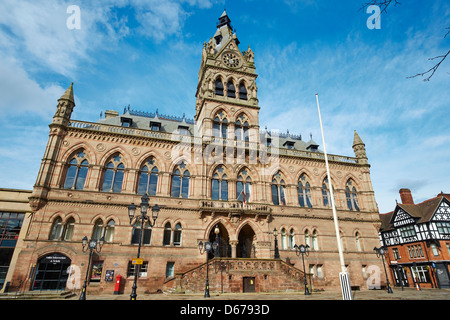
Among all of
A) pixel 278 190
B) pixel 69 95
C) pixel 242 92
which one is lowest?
→ pixel 278 190

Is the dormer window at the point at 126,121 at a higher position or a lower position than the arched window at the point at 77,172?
higher

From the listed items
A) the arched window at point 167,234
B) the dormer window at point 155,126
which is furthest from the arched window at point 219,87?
the arched window at point 167,234

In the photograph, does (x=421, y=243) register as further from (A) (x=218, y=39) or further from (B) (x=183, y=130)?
(A) (x=218, y=39)

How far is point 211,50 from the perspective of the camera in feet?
113

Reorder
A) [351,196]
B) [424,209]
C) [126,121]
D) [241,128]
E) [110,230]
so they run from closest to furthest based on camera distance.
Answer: [110,230] → [126,121] → [241,128] → [351,196] → [424,209]

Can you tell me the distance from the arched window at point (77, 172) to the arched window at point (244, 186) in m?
15.8

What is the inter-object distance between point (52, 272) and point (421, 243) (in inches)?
1774

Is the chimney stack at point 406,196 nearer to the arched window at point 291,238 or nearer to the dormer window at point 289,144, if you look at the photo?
the dormer window at point 289,144

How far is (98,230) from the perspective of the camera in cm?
2356

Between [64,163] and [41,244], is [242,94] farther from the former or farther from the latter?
[41,244]

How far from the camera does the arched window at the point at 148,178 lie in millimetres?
26188

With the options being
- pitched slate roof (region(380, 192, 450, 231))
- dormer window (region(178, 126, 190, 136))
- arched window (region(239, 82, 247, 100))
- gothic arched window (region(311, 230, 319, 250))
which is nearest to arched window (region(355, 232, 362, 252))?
gothic arched window (region(311, 230, 319, 250))

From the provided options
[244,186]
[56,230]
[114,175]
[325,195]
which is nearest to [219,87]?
[244,186]

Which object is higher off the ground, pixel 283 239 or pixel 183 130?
pixel 183 130
